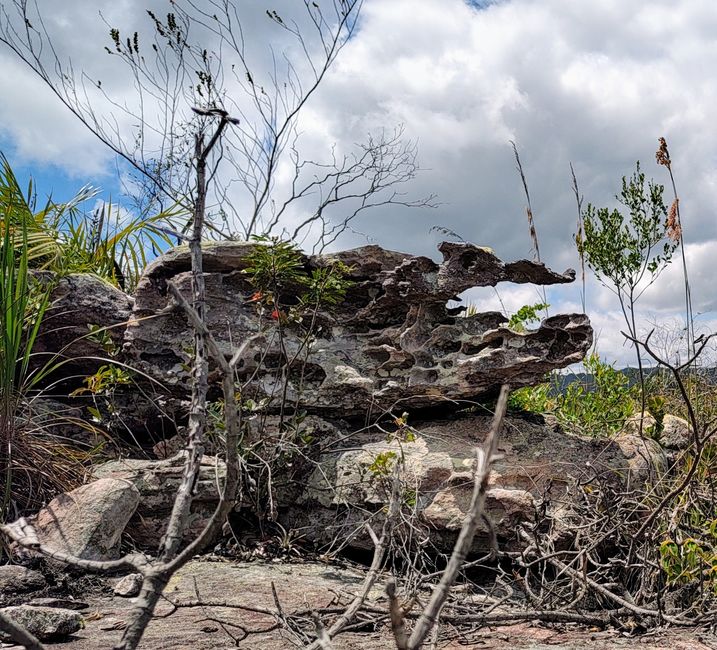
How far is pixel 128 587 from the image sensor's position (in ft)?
11.7

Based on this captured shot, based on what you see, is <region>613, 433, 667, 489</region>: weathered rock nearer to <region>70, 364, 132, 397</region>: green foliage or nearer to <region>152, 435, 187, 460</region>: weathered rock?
<region>152, 435, 187, 460</region>: weathered rock

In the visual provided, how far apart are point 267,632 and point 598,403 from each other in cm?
421

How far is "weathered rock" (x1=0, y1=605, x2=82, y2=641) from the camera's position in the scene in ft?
8.65

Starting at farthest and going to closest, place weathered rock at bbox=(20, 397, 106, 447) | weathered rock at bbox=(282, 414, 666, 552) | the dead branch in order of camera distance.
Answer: weathered rock at bbox=(20, 397, 106, 447) < weathered rock at bbox=(282, 414, 666, 552) < the dead branch

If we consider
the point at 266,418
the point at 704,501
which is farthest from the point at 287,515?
the point at 704,501

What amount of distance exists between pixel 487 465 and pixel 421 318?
431 cm

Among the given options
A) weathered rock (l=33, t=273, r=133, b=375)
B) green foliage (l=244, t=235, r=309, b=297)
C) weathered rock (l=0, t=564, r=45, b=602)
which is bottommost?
weathered rock (l=0, t=564, r=45, b=602)

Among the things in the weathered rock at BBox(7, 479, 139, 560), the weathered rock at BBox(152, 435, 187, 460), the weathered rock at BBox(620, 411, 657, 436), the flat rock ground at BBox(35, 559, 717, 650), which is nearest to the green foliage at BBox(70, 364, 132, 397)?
the weathered rock at BBox(152, 435, 187, 460)

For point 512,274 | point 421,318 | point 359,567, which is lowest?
point 359,567

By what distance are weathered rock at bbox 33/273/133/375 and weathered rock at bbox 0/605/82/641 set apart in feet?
9.49

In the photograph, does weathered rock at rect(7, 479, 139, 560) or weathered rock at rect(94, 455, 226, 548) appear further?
weathered rock at rect(94, 455, 226, 548)

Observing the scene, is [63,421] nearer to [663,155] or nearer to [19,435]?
[19,435]

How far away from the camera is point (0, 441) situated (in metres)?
4.33

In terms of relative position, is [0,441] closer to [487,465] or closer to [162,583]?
[162,583]
